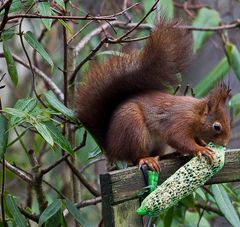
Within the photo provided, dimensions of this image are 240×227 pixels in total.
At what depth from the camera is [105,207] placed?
125 centimetres

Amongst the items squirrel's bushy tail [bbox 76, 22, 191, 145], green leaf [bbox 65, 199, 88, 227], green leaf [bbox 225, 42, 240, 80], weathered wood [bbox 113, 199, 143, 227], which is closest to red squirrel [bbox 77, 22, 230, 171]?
squirrel's bushy tail [bbox 76, 22, 191, 145]

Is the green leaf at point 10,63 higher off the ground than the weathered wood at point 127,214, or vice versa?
the green leaf at point 10,63

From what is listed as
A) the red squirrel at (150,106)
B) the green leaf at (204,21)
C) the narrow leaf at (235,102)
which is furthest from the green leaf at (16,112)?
the green leaf at (204,21)

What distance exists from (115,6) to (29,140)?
693 mm

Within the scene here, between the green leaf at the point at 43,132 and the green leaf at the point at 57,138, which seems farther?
the green leaf at the point at 57,138

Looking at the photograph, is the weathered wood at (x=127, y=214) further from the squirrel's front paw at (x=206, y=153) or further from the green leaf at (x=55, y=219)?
the green leaf at (x=55, y=219)

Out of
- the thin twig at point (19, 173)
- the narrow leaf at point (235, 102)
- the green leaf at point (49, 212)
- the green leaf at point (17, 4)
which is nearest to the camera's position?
the green leaf at point (17, 4)

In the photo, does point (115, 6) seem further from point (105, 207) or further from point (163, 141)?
→ point (105, 207)

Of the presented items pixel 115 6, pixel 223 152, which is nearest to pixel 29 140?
pixel 115 6

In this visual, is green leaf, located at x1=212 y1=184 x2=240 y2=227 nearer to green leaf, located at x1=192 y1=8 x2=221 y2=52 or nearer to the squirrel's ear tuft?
the squirrel's ear tuft

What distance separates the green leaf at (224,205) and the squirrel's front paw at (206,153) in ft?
1.09

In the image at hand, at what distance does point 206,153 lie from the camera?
57.2 inches

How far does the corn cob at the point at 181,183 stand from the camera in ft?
4.17

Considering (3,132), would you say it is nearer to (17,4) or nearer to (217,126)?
(17,4)
